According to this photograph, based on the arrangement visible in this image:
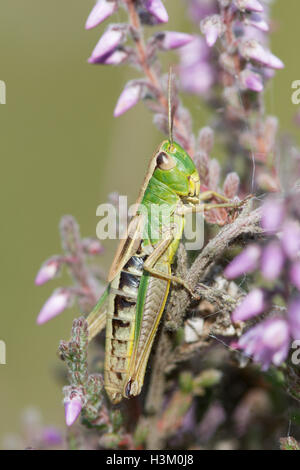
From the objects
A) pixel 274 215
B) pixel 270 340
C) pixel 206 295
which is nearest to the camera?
pixel 274 215

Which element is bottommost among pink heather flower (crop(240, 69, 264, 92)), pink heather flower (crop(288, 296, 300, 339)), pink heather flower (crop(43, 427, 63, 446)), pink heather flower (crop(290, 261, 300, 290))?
pink heather flower (crop(43, 427, 63, 446))

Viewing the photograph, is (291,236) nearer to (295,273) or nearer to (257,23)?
(295,273)

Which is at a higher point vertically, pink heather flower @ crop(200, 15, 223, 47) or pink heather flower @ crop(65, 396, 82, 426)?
pink heather flower @ crop(200, 15, 223, 47)

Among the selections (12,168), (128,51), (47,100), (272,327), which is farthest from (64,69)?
(272,327)

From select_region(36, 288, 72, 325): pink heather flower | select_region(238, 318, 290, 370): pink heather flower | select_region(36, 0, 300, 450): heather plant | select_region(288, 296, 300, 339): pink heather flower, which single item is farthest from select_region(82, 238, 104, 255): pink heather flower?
select_region(288, 296, 300, 339): pink heather flower

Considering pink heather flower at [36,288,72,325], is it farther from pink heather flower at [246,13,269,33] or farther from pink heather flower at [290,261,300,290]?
pink heather flower at [246,13,269,33]

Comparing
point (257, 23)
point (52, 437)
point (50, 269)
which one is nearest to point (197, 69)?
point (257, 23)

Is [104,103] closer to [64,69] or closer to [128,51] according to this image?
[64,69]
